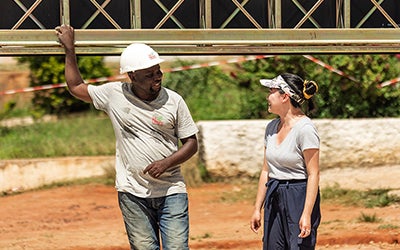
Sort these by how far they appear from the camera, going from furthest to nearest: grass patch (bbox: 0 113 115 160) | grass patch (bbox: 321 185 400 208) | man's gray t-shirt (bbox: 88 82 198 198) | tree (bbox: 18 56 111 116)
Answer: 1. tree (bbox: 18 56 111 116)
2. grass patch (bbox: 0 113 115 160)
3. grass patch (bbox: 321 185 400 208)
4. man's gray t-shirt (bbox: 88 82 198 198)

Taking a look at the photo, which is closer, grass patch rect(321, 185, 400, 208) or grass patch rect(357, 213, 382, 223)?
grass patch rect(357, 213, 382, 223)

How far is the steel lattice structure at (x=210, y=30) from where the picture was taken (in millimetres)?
6969

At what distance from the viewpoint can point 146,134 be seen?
6.37 metres

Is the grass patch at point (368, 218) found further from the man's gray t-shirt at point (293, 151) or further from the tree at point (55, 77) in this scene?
the tree at point (55, 77)

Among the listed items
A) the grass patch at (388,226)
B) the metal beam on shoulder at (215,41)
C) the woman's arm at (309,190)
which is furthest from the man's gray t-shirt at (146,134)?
the grass patch at (388,226)

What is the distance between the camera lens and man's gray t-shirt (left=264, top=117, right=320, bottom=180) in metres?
6.34

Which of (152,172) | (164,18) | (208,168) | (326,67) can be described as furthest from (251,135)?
(152,172)

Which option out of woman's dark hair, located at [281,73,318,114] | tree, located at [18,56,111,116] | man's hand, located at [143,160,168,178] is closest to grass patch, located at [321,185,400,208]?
woman's dark hair, located at [281,73,318,114]

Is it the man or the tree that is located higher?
the man

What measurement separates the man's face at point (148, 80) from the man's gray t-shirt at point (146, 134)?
76 millimetres

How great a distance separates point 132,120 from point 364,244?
13.2ft

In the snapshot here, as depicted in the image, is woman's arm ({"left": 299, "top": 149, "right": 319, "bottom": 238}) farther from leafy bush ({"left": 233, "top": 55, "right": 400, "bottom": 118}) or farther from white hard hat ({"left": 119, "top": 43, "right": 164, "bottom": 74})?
leafy bush ({"left": 233, "top": 55, "right": 400, "bottom": 118})

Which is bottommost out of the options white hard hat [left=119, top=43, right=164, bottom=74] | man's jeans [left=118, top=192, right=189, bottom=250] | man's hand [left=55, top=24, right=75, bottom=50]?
man's jeans [left=118, top=192, right=189, bottom=250]

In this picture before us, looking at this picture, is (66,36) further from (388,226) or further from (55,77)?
(55,77)
